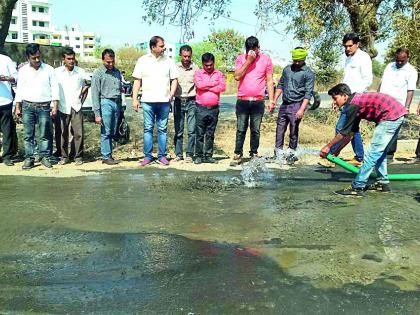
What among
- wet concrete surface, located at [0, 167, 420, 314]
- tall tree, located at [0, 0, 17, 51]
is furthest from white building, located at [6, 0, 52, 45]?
wet concrete surface, located at [0, 167, 420, 314]

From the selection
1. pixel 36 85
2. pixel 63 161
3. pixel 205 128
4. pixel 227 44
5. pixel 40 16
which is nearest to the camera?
pixel 36 85

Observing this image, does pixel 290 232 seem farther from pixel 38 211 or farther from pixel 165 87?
pixel 165 87

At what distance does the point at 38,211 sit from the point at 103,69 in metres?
3.26

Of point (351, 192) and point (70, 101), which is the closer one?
point (351, 192)

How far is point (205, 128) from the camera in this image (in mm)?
8156

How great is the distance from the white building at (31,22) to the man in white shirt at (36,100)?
100182mm

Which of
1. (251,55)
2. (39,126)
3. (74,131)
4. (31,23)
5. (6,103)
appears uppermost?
(31,23)

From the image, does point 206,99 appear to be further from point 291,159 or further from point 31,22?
point 31,22

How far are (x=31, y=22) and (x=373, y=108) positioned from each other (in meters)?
115

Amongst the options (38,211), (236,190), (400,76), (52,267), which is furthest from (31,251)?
(400,76)

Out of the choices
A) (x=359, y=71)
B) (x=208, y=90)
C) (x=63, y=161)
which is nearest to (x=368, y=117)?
(x=359, y=71)

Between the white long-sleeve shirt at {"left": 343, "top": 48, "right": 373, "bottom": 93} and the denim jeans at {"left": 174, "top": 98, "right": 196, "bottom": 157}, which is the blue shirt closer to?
the white long-sleeve shirt at {"left": 343, "top": 48, "right": 373, "bottom": 93}

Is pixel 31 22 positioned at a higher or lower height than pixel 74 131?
higher

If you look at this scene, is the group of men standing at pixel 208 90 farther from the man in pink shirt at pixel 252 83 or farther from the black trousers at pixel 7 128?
the black trousers at pixel 7 128
